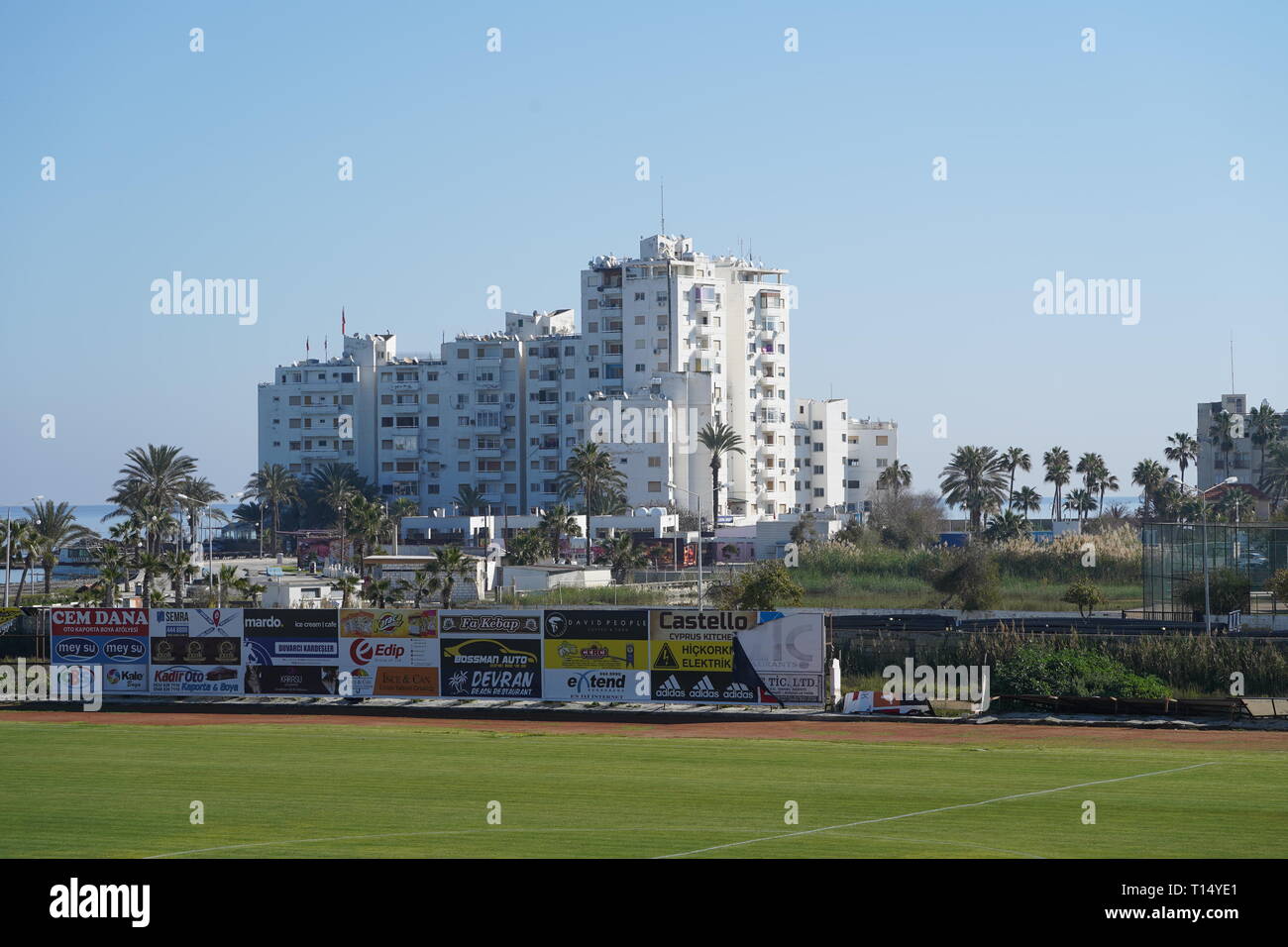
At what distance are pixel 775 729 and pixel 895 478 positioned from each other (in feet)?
398

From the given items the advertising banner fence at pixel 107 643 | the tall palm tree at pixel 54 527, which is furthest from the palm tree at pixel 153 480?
the advertising banner fence at pixel 107 643

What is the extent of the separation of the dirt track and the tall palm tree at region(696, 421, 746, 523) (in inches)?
3518

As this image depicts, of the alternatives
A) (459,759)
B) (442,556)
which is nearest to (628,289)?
(442,556)

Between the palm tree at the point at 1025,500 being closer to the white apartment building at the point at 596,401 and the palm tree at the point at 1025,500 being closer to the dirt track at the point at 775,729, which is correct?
the white apartment building at the point at 596,401

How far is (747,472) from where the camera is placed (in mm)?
146250

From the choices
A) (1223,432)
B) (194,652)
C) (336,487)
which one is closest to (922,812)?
(194,652)

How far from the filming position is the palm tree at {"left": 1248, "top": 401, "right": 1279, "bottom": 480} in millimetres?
143000

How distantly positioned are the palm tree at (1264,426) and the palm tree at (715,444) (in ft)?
181

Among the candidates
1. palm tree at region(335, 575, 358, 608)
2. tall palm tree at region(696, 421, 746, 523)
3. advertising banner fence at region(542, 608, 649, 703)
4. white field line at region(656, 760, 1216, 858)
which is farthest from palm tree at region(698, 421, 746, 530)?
white field line at region(656, 760, 1216, 858)

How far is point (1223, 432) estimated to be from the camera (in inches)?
5832

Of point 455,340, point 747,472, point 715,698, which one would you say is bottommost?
point 715,698

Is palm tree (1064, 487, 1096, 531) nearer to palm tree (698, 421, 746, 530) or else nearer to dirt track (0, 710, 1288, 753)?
palm tree (698, 421, 746, 530)
